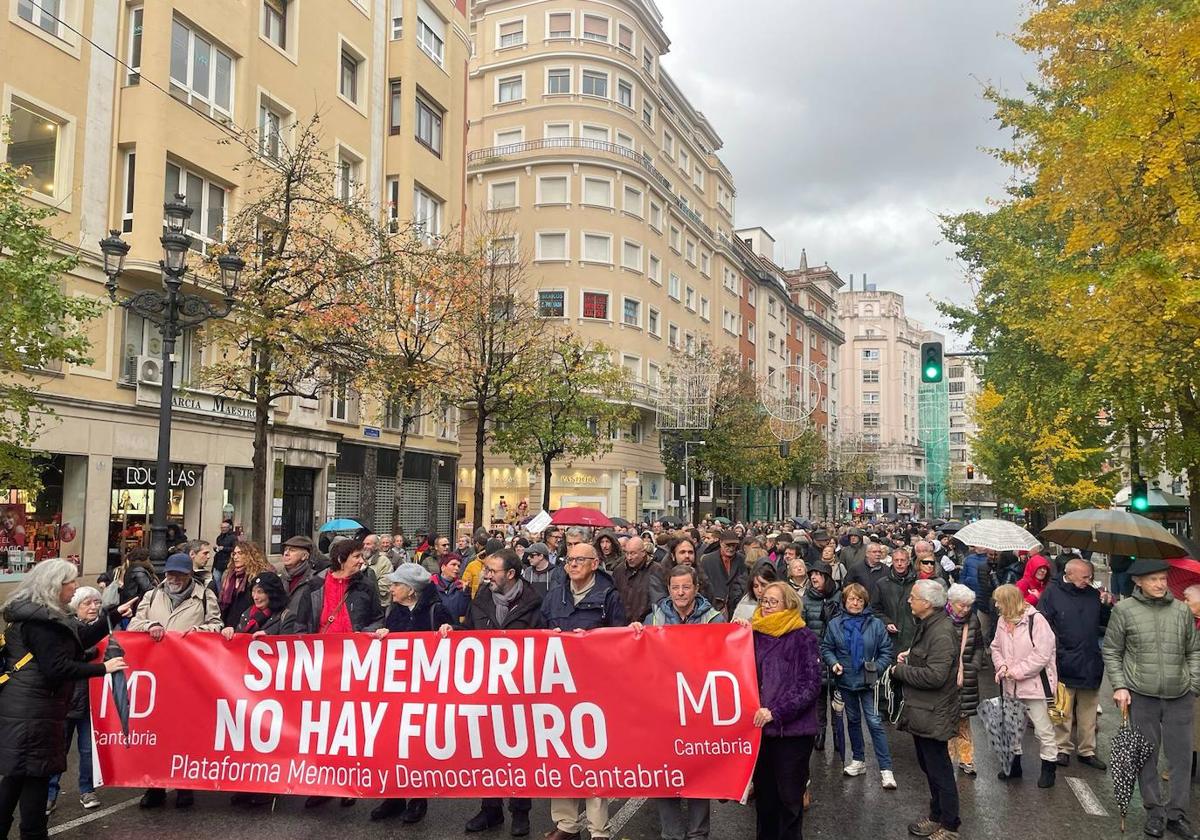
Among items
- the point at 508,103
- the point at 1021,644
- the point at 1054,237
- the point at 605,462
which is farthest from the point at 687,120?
the point at 1021,644

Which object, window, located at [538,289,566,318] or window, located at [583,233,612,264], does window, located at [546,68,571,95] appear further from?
window, located at [538,289,566,318]

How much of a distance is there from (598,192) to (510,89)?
7823mm

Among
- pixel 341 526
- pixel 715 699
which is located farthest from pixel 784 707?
pixel 341 526

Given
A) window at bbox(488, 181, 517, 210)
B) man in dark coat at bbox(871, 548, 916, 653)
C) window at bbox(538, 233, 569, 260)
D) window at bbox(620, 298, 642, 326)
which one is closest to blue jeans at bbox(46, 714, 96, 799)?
man in dark coat at bbox(871, 548, 916, 653)

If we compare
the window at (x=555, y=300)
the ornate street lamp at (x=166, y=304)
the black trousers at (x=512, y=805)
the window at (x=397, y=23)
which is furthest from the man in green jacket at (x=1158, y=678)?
the window at (x=555, y=300)

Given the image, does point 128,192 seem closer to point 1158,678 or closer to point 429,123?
point 429,123

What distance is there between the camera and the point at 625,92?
4853 cm

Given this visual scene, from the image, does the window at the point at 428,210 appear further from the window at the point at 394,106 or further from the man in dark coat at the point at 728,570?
the man in dark coat at the point at 728,570

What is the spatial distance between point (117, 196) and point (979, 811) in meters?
20.5

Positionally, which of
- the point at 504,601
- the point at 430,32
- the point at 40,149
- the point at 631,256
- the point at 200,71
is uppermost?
the point at 430,32

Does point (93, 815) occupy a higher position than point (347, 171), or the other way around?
point (347, 171)

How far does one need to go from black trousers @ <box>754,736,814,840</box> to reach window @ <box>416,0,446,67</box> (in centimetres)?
3219

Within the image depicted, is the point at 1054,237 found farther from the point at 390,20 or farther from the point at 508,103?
the point at 508,103

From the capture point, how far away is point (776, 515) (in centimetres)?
7369
